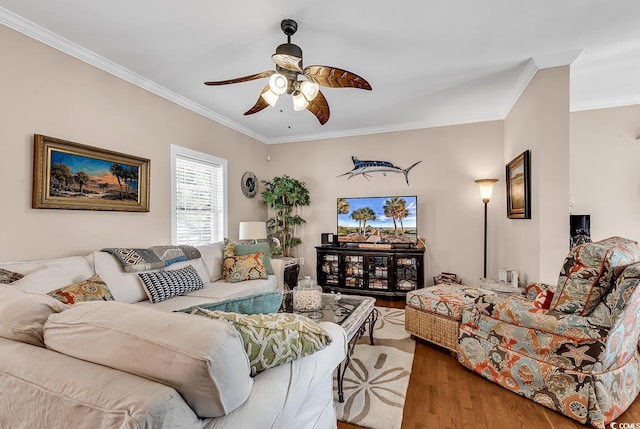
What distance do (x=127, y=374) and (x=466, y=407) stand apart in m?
2.04

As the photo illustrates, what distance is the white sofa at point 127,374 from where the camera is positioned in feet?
2.37

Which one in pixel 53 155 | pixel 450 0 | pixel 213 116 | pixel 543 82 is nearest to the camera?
pixel 450 0

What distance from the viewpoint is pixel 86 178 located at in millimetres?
2768

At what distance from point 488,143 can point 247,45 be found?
3.52m

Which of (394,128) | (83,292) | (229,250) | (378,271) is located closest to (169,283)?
(83,292)

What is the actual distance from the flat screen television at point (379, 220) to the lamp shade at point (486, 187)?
34.6 inches

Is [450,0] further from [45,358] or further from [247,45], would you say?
[45,358]

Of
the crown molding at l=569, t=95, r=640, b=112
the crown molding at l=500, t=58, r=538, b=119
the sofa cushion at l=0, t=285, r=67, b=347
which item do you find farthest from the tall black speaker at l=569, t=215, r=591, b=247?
the sofa cushion at l=0, t=285, r=67, b=347

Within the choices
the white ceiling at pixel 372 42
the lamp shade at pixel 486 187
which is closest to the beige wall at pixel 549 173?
the white ceiling at pixel 372 42

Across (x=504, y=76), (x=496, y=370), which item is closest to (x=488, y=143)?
(x=504, y=76)

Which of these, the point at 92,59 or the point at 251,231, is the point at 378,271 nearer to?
the point at 251,231

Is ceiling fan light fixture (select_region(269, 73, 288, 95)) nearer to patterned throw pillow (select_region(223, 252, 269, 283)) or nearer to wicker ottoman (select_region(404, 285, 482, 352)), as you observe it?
patterned throw pillow (select_region(223, 252, 269, 283))

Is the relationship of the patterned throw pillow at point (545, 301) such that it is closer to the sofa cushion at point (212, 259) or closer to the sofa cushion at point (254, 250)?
the sofa cushion at point (254, 250)

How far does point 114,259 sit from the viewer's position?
265cm
